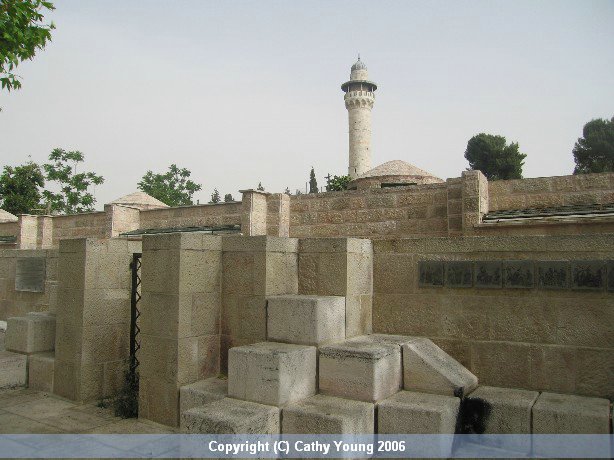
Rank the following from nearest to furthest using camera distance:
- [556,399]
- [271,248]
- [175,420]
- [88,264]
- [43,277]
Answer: [556,399] → [175,420] → [271,248] → [88,264] → [43,277]

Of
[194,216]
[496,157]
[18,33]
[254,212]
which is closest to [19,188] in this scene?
[194,216]

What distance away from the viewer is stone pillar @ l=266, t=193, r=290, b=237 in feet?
44.6

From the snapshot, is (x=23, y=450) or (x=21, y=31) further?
(x=21, y=31)

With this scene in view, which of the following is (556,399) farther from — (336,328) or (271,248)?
(271,248)

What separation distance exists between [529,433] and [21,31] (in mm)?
8155

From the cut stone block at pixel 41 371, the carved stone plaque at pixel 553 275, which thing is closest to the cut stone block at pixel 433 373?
the carved stone plaque at pixel 553 275

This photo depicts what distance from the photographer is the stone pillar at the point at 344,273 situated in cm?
455

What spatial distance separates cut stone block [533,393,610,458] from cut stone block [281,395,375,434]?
1.21 metres

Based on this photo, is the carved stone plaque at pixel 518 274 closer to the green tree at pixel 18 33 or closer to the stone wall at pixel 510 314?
the stone wall at pixel 510 314

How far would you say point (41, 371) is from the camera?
5445mm

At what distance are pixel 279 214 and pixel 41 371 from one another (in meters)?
8.70

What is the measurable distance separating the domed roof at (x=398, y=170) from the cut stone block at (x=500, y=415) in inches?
556

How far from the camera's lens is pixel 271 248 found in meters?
4.61

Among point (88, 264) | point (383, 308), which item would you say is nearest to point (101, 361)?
point (88, 264)
